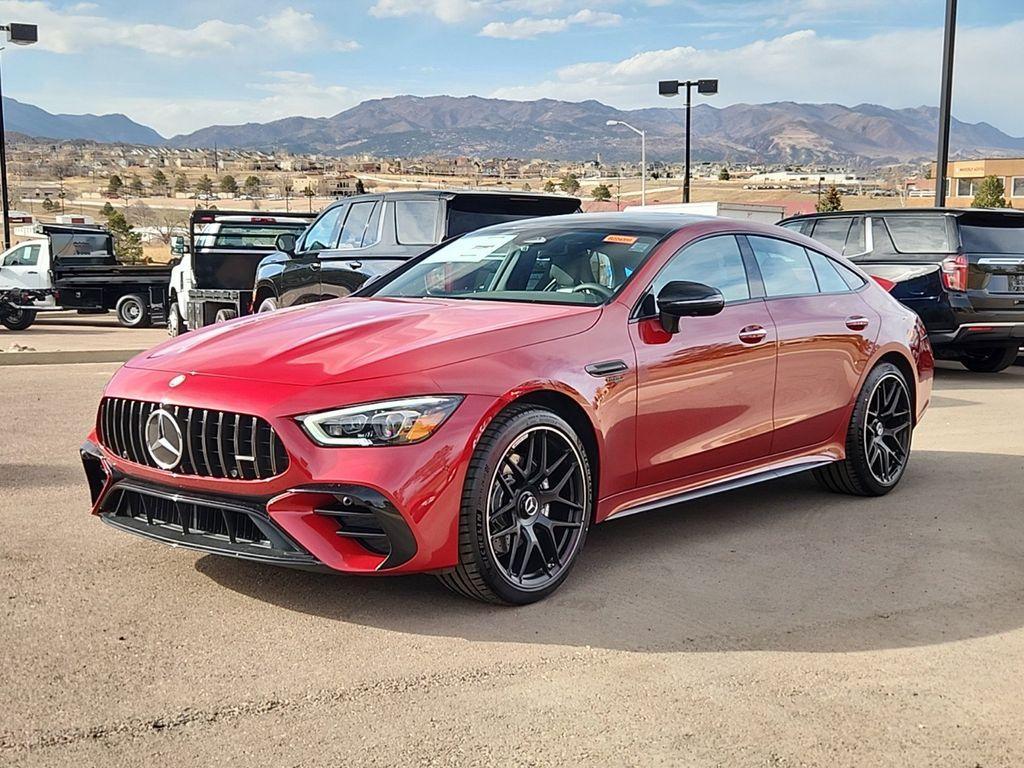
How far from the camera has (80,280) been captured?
80.0 feet

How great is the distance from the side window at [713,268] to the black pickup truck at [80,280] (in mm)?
19753

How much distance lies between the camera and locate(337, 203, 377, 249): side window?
1193cm

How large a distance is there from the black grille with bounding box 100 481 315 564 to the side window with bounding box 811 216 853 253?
34.7 feet

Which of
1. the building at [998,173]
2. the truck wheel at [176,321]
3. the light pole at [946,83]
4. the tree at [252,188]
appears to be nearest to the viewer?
the light pole at [946,83]

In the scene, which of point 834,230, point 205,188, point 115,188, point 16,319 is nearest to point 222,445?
point 834,230

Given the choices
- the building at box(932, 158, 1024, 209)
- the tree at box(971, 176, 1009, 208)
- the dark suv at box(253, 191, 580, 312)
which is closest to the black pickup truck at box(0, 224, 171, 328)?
the dark suv at box(253, 191, 580, 312)

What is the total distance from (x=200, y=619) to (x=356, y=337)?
Answer: 50.4 inches

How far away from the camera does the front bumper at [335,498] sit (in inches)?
169

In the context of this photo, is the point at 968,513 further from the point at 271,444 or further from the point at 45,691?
the point at 45,691

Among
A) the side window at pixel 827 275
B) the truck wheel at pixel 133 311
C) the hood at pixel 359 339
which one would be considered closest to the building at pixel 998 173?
the truck wheel at pixel 133 311

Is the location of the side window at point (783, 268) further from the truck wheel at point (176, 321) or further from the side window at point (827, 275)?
the truck wheel at point (176, 321)

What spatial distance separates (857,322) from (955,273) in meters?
6.46

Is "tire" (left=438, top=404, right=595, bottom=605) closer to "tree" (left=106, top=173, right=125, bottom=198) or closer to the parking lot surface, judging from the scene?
the parking lot surface

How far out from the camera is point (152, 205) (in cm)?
8675
